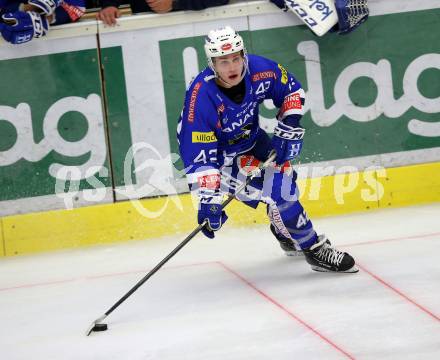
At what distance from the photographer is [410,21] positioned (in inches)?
234

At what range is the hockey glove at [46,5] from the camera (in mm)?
5664

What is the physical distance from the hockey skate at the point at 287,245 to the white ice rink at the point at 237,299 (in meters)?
0.05

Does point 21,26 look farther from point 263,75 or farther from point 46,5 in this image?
point 263,75

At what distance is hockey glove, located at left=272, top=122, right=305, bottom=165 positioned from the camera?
4574 mm

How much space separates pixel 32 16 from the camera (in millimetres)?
5633

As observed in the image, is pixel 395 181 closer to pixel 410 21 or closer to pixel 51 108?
pixel 410 21

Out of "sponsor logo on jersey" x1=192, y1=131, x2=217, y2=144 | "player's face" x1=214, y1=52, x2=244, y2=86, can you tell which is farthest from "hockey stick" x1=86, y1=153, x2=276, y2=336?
"player's face" x1=214, y1=52, x2=244, y2=86

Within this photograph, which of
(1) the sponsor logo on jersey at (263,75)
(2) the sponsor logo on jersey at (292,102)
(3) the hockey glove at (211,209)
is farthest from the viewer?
(2) the sponsor logo on jersey at (292,102)

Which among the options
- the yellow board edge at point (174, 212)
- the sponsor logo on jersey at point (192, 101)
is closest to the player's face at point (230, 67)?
the sponsor logo on jersey at point (192, 101)

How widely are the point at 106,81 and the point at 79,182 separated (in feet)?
2.13

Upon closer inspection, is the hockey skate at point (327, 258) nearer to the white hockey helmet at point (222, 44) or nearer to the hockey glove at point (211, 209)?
the hockey glove at point (211, 209)

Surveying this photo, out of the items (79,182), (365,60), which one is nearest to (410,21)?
(365,60)

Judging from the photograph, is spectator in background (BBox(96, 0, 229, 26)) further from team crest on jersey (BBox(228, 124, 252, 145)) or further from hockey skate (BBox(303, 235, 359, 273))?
hockey skate (BBox(303, 235, 359, 273))

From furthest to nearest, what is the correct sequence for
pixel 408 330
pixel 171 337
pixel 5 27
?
pixel 5 27 < pixel 171 337 < pixel 408 330
